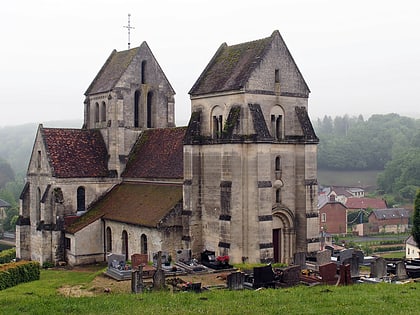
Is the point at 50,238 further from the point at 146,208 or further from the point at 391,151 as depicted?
the point at 391,151

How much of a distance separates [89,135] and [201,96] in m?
14.7

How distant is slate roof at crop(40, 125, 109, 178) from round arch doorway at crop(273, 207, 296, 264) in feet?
53.4

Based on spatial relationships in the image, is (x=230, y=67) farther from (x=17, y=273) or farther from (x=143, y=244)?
(x=17, y=273)

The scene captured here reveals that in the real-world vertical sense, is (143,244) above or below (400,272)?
below

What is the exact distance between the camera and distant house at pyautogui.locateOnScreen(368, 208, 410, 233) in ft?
332

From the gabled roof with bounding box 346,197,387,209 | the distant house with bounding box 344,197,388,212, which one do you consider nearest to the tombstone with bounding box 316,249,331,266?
the distant house with bounding box 344,197,388,212

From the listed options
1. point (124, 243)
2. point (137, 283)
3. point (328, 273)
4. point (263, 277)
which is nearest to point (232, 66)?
point (124, 243)

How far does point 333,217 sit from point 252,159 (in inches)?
2518

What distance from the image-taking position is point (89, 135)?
Answer: 160ft

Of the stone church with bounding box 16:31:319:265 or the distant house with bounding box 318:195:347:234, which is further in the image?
the distant house with bounding box 318:195:347:234

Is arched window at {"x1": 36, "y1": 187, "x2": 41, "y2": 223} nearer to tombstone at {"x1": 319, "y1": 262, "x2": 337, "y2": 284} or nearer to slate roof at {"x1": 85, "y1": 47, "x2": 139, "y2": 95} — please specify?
slate roof at {"x1": 85, "y1": 47, "x2": 139, "y2": 95}

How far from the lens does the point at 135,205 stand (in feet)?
137

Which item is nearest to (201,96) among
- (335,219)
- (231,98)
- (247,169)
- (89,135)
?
(231,98)

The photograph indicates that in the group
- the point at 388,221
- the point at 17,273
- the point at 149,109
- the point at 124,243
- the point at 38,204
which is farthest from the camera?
the point at 388,221
